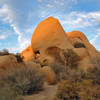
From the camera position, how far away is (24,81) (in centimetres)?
543

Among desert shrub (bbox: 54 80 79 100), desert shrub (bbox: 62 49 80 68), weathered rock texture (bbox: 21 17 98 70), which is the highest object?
weathered rock texture (bbox: 21 17 98 70)

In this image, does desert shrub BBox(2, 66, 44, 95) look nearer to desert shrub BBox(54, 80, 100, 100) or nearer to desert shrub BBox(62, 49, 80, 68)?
desert shrub BBox(54, 80, 100, 100)

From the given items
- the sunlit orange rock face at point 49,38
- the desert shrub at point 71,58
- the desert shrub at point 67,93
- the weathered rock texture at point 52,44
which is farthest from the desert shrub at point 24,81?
the sunlit orange rock face at point 49,38

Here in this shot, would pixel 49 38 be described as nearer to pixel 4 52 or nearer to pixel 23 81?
pixel 4 52

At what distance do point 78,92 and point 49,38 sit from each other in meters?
13.7

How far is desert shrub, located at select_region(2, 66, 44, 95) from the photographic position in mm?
5422

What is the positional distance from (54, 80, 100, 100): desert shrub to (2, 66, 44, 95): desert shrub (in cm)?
166

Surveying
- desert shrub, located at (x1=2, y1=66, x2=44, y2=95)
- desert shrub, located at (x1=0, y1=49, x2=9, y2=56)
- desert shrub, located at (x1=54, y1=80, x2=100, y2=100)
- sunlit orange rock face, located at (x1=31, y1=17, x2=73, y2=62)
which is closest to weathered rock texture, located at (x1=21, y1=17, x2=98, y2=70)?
sunlit orange rock face, located at (x1=31, y1=17, x2=73, y2=62)

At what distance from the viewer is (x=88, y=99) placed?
383 cm

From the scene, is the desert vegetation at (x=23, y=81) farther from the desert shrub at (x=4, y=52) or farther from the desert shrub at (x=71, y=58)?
the desert shrub at (x=71, y=58)

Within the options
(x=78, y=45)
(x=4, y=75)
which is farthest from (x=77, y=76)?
(x=78, y=45)

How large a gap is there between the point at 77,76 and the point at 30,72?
7.64 feet

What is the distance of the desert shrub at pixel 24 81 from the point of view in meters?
5.42

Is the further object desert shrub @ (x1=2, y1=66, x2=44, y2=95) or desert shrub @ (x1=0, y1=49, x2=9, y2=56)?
desert shrub @ (x1=0, y1=49, x2=9, y2=56)
